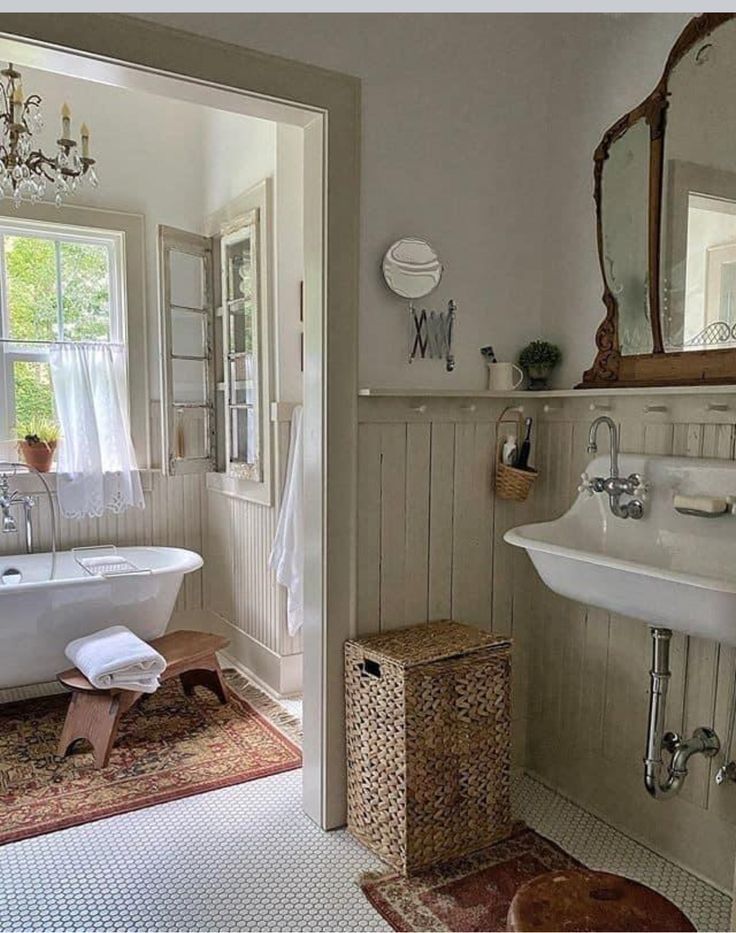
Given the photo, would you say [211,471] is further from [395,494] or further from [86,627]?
[395,494]

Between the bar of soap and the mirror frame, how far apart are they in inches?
13.0

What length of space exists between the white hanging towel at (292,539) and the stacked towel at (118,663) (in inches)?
24.8

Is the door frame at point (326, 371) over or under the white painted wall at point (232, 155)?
under

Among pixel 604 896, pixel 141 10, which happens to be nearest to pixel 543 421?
pixel 604 896

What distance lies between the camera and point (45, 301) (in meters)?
3.72

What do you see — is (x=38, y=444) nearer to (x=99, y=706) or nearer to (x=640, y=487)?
(x=99, y=706)

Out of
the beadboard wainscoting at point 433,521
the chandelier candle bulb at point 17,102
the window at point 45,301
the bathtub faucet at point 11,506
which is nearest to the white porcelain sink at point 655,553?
the beadboard wainscoting at point 433,521

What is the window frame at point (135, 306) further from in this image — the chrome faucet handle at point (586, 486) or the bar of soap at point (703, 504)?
the bar of soap at point (703, 504)

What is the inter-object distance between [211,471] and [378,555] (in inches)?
74.4

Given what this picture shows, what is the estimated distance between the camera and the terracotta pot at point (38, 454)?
11.6 feet

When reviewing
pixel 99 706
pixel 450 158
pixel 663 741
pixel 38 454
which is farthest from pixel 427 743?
pixel 38 454

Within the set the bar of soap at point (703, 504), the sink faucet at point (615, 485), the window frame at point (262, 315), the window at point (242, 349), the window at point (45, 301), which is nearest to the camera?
the bar of soap at point (703, 504)

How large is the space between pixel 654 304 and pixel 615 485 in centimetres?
55

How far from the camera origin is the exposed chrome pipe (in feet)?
6.59
